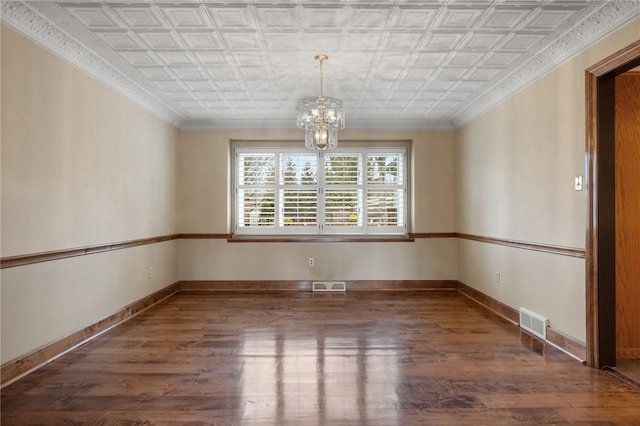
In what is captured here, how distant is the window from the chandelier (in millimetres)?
2078

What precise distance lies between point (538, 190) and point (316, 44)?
2.40 meters

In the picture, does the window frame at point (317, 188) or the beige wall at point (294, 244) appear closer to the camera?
the beige wall at point (294, 244)

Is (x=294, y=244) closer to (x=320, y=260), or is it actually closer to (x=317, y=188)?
(x=320, y=260)

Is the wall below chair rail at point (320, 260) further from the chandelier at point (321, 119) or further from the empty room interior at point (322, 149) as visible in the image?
the chandelier at point (321, 119)

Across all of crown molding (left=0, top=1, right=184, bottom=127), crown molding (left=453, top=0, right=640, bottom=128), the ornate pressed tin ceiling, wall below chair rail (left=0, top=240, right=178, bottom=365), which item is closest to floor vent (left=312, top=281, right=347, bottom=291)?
wall below chair rail (left=0, top=240, right=178, bottom=365)

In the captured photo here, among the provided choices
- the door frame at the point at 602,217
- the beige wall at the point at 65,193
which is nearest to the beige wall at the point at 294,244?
the beige wall at the point at 65,193

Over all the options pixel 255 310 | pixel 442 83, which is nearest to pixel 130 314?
pixel 255 310

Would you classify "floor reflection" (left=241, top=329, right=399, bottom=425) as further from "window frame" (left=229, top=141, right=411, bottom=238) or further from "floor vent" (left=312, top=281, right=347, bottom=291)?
"window frame" (left=229, top=141, right=411, bottom=238)

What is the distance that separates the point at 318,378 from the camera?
2.56 metres

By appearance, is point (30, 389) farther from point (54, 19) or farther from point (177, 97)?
point (177, 97)

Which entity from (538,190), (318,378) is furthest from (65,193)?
(538,190)

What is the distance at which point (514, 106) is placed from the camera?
3.89 metres

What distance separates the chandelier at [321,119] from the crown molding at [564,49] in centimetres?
179

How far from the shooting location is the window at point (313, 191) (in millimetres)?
5707
